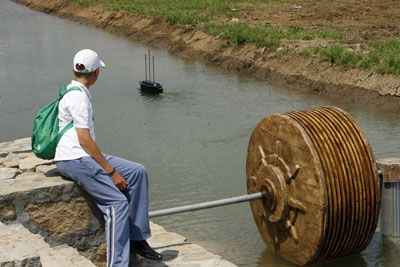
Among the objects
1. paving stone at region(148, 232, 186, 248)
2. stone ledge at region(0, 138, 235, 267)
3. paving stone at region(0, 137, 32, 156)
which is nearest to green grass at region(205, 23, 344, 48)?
paving stone at region(0, 137, 32, 156)

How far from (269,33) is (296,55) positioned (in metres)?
2.64

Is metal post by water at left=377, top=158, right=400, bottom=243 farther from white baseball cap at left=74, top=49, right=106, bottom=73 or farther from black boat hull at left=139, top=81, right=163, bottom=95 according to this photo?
black boat hull at left=139, top=81, right=163, bottom=95

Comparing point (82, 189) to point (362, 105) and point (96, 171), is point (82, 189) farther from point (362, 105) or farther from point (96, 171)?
point (362, 105)

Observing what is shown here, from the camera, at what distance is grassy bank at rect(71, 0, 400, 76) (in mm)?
17172

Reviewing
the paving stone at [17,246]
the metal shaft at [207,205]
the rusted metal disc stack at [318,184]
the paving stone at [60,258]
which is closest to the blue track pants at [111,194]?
the paving stone at [60,258]

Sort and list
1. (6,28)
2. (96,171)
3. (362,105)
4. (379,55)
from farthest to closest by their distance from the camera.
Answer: (6,28), (379,55), (362,105), (96,171)

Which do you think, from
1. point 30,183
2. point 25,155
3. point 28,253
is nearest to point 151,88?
point 25,155

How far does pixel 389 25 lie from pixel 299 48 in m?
4.75

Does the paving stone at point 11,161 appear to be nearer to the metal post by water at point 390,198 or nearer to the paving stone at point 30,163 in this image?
the paving stone at point 30,163

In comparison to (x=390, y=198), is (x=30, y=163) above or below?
above

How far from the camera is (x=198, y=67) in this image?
21219 mm

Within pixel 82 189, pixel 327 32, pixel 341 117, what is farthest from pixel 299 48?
pixel 82 189

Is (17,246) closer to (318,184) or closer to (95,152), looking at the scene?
(95,152)

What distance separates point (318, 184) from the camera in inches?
254
